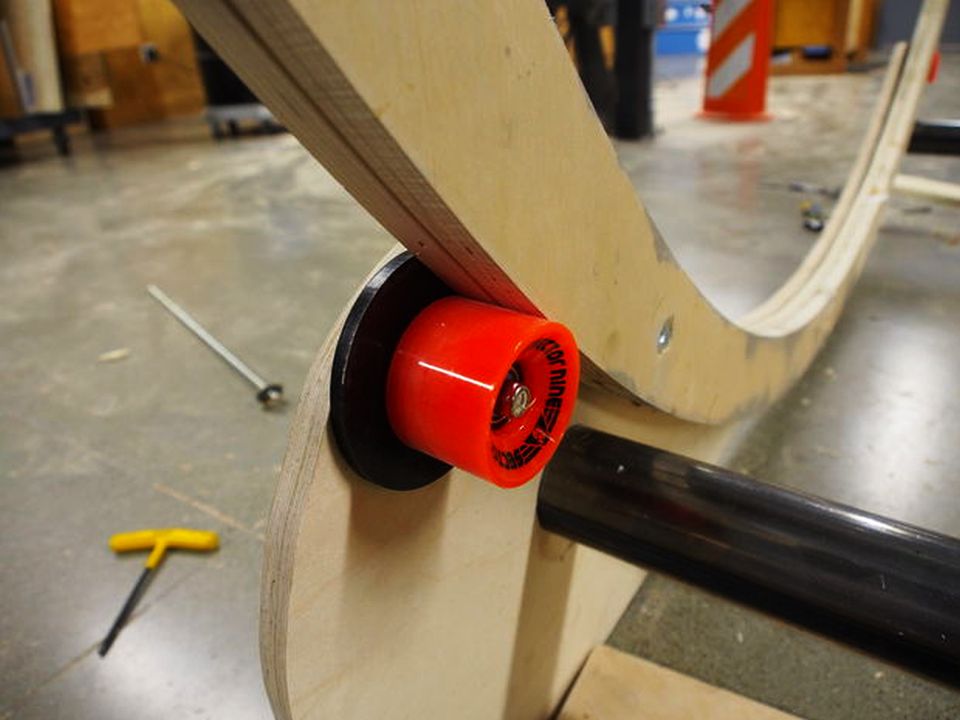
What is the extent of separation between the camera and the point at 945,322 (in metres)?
1.59

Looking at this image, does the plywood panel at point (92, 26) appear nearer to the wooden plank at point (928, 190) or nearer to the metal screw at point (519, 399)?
the wooden plank at point (928, 190)

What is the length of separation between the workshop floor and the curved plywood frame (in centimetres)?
32

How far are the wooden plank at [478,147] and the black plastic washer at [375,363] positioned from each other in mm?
21

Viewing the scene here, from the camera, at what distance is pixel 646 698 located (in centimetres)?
73

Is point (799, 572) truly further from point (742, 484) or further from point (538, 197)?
point (538, 197)

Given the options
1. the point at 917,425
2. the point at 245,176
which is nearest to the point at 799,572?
the point at 917,425

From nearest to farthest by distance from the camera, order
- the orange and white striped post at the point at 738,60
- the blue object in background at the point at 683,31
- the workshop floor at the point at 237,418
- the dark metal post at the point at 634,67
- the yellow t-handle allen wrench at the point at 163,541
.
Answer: the workshop floor at the point at 237,418 < the yellow t-handle allen wrench at the point at 163,541 < the dark metal post at the point at 634,67 < the orange and white striped post at the point at 738,60 < the blue object in background at the point at 683,31

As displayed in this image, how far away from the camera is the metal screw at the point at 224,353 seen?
4.55 feet

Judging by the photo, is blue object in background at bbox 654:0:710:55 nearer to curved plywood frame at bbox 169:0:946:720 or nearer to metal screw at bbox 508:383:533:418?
curved plywood frame at bbox 169:0:946:720

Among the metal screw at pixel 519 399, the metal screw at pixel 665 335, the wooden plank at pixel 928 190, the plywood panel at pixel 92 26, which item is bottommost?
the wooden plank at pixel 928 190

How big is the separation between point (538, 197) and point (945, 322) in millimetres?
1608

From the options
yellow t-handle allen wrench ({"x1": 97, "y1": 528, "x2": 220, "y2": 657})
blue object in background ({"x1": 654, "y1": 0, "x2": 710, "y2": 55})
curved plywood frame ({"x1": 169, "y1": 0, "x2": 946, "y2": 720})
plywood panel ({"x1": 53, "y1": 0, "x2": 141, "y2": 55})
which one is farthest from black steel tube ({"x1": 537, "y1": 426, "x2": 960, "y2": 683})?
blue object in background ({"x1": 654, "y1": 0, "x2": 710, "y2": 55})

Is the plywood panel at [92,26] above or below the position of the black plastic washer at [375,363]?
above

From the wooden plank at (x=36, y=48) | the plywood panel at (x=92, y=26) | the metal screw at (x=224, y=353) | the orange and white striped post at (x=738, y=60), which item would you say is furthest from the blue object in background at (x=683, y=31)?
the metal screw at (x=224, y=353)
